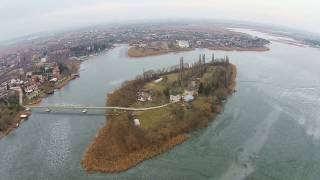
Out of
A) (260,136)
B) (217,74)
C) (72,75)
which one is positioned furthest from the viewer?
(72,75)

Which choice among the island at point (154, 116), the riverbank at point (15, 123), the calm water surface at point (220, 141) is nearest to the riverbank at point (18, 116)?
the riverbank at point (15, 123)

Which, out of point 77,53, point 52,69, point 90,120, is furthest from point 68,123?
point 77,53

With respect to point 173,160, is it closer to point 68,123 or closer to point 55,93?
point 68,123

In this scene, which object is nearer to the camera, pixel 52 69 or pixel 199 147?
pixel 199 147

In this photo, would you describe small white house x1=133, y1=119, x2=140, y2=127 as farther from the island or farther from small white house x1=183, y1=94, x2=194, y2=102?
small white house x1=183, y1=94, x2=194, y2=102

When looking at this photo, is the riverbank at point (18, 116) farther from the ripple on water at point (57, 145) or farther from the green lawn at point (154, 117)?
the green lawn at point (154, 117)
